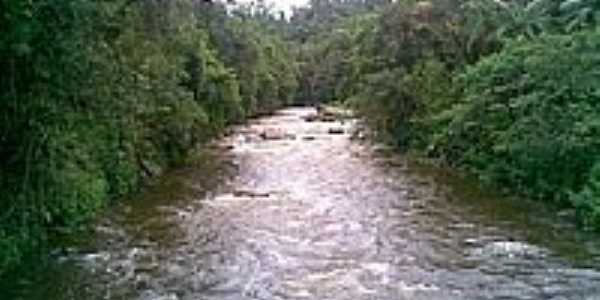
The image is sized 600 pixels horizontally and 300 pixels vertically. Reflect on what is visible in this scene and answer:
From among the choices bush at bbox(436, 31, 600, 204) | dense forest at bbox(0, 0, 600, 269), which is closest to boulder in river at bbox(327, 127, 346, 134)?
dense forest at bbox(0, 0, 600, 269)

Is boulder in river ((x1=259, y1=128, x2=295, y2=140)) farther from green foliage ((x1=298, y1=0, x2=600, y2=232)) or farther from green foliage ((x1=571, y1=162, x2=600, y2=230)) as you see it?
green foliage ((x1=571, y1=162, x2=600, y2=230))

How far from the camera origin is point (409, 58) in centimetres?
4228

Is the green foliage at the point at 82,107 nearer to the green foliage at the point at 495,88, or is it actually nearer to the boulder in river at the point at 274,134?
the green foliage at the point at 495,88

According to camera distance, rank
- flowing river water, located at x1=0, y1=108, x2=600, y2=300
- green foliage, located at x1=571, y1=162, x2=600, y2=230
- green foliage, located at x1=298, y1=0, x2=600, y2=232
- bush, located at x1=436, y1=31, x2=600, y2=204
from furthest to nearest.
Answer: green foliage, located at x1=298, y1=0, x2=600, y2=232, bush, located at x1=436, y1=31, x2=600, y2=204, green foliage, located at x1=571, y1=162, x2=600, y2=230, flowing river water, located at x1=0, y1=108, x2=600, y2=300

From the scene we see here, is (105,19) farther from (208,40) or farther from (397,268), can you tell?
(208,40)

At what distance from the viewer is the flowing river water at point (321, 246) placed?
1683 cm

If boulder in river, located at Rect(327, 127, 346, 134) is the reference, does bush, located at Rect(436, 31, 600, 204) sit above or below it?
above

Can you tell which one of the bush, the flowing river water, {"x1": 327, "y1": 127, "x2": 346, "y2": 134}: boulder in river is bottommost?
the flowing river water

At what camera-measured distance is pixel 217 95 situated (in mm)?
53031

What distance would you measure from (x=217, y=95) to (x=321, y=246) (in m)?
32.9

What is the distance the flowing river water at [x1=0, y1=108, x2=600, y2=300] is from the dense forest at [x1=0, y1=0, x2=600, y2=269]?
1.19 meters

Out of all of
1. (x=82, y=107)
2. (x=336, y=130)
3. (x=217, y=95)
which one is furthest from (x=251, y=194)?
(x=336, y=130)

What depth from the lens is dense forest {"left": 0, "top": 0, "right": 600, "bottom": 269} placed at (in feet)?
58.2

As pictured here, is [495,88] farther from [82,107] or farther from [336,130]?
[336,130]
